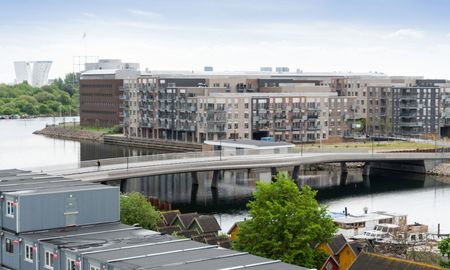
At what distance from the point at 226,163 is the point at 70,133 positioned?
193 ft

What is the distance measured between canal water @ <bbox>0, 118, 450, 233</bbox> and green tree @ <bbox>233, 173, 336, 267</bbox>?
1408cm

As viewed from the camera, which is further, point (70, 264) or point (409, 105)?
point (409, 105)

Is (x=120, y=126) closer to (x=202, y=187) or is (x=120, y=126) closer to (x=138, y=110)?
(x=138, y=110)

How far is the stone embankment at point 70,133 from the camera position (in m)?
110

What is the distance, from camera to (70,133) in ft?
381

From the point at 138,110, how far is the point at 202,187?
44.2 metres

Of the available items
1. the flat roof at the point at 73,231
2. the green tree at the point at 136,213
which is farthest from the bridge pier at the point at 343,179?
the flat roof at the point at 73,231

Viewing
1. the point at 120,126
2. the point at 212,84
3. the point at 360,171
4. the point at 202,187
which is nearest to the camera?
the point at 202,187

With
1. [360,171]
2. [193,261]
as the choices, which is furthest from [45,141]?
[193,261]

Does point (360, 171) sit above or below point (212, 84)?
below

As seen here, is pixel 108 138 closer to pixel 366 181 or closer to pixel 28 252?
pixel 366 181

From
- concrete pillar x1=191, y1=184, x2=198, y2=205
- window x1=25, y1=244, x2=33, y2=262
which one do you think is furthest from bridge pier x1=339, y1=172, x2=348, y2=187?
window x1=25, y1=244, x2=33, y2=262

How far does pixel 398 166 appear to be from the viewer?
73938mm

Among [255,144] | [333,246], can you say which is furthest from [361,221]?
[255,144]
